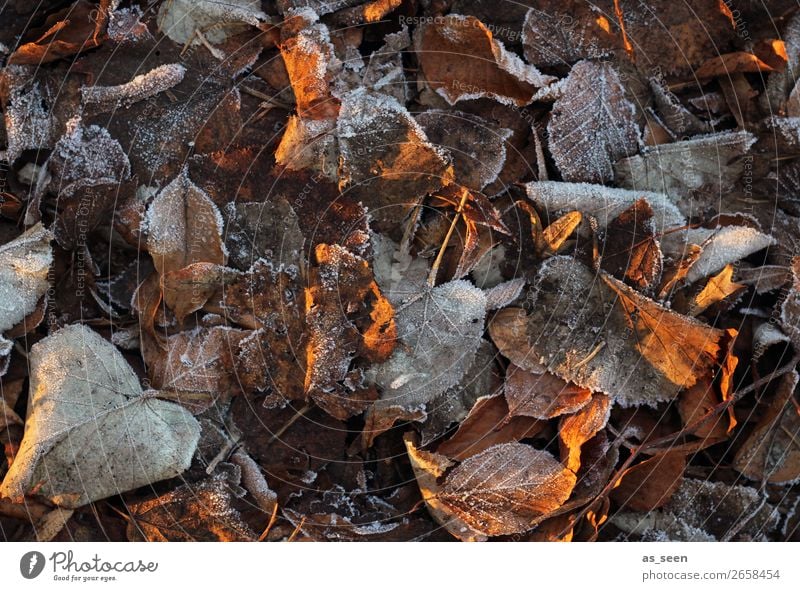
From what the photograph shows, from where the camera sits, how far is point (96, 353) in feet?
2.29

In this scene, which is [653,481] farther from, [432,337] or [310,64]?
[310,64]

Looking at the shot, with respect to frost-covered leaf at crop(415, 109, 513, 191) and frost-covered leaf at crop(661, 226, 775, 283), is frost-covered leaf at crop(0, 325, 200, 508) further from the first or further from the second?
frost-covered leaf at crop(661, 226, 775, 283)

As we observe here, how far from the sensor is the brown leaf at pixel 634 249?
2.25 ft

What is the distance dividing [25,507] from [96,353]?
0.52 ft

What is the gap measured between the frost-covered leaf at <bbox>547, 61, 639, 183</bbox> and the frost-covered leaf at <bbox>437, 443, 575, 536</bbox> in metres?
0.27

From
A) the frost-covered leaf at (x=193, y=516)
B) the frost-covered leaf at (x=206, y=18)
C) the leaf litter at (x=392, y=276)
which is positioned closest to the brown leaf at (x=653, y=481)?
the leaf litter at (x=392, y=276)

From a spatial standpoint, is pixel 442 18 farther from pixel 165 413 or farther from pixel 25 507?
pixel 25 507

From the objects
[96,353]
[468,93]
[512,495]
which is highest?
[468,93]

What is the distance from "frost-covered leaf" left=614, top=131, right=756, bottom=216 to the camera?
2.35 feet

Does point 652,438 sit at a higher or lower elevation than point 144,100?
lower

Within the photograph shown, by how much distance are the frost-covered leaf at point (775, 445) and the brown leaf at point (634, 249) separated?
17cm

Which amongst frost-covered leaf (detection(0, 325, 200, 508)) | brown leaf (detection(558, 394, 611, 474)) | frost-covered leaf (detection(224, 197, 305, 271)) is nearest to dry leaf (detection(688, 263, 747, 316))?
brown leaf (detection(558, 394, 611, 474))

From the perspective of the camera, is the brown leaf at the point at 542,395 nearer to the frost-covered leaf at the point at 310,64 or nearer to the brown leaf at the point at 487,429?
the brown leaf at the point at 487,429

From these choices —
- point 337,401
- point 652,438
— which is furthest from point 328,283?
point 652,438
